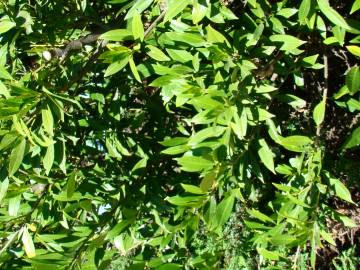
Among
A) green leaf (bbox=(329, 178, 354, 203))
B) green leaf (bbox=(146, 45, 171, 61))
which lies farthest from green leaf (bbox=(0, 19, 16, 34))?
green leaf (bbox=(329, 178, 354, 203))

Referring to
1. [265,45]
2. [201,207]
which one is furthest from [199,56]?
[201,207]

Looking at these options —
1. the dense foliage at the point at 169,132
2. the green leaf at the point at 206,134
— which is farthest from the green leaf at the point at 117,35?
the green leaf at the point at 206,134

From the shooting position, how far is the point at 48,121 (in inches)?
62.7

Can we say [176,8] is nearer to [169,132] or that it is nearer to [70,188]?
[70,188]

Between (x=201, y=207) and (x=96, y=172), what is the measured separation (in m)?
0.55

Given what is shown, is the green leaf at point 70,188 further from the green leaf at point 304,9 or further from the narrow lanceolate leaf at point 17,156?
the green leaf at point 304,9

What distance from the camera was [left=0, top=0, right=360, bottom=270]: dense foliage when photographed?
1673 mm

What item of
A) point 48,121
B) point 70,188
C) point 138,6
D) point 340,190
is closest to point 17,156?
point 48,121

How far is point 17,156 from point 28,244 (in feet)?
1.53

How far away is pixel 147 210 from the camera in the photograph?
2150 millimetres

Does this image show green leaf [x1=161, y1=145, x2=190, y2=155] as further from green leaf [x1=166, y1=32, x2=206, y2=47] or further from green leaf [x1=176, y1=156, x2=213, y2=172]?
green leaf [x1=166, y1=32, x2=206, y2=47]

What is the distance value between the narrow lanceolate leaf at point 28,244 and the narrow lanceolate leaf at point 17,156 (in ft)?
1.35

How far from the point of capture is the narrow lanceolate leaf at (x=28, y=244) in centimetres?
185

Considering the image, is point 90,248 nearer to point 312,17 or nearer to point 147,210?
point 147,210
